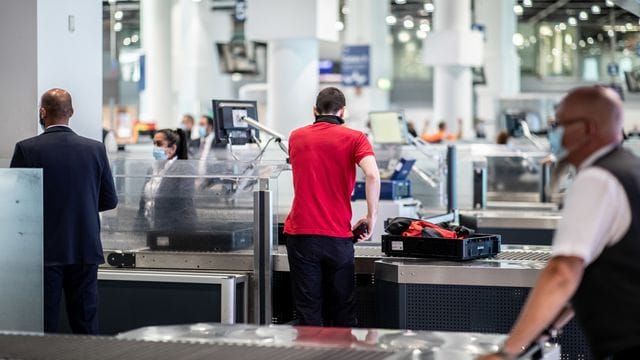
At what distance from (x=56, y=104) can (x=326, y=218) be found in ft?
4.67

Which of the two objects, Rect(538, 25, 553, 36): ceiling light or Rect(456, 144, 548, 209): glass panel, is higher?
Rect(538, 25, 553, 36): ceiling light

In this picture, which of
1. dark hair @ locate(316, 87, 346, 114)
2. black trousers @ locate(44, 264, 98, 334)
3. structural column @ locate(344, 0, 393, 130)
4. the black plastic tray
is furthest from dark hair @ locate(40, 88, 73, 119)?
structural column @ locate(344, 0, 393, 130)

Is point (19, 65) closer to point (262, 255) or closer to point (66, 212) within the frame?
point (66, 212)

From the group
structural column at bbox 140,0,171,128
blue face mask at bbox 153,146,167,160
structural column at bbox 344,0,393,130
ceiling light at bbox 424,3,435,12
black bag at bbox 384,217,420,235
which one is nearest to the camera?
black bag at bbox 384,217,420,235

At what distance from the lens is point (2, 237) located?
5273 mm

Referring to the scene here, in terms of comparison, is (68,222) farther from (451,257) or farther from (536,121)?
(536,121)

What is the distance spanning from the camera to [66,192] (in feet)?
17.9

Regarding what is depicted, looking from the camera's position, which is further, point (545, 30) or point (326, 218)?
point (545, 30)

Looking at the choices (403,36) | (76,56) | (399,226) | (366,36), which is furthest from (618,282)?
(403,36)

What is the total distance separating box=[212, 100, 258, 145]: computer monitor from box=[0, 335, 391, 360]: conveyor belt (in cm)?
384

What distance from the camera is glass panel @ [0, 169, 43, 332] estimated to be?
17.1ft

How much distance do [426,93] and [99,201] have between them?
40402mm

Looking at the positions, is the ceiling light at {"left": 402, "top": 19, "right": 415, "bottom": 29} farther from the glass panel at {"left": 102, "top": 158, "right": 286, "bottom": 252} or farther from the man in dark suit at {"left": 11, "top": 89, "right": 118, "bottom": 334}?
the man in dark suit at {"left": 11, "top": 89, "right": 118, "bottom": 334}

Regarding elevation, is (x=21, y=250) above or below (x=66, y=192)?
below
